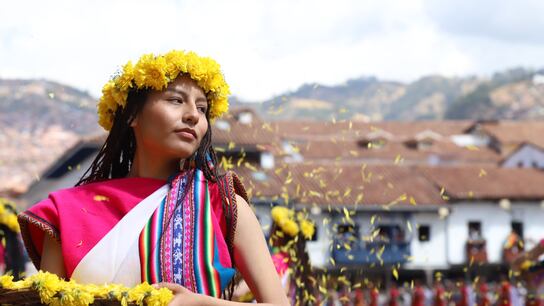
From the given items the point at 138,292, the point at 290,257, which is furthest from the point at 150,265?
the point at 290,257

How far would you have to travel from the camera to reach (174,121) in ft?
10.3

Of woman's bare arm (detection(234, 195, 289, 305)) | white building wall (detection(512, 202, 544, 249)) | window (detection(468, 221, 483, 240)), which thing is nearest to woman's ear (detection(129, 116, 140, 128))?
woman's bare arm (detection(234, 195, 289, 305))

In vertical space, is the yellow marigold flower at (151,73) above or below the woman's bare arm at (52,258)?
above

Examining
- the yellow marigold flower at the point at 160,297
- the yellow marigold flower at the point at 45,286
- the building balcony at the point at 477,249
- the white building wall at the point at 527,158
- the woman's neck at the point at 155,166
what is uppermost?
the white building wall at the point at 527,158

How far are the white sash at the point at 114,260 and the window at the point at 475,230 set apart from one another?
142ft

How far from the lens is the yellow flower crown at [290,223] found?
292 inches

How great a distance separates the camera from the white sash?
2.94 m

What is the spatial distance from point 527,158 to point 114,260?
182ft

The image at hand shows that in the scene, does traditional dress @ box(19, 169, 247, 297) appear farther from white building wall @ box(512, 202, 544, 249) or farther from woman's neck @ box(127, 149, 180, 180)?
white building wall @ box(512, 202, 544, 249)

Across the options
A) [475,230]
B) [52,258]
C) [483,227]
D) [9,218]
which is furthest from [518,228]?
[52,258]

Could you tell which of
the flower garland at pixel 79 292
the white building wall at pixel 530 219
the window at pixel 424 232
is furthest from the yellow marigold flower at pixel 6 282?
the white building wall at pixel 530 219

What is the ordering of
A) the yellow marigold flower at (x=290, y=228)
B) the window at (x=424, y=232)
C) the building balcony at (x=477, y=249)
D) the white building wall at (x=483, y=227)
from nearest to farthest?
the yellow marigold flower at (x=290, y=228) < the window at (x=424, y=232) < the building balcony at (x=477, y=249) < the white building wall at (x=483, y=227)

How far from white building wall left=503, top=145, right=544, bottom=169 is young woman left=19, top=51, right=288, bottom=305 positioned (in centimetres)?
5466

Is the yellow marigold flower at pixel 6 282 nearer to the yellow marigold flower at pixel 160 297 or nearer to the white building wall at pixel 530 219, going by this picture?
the yellow marigold flower at pixel 160 297
